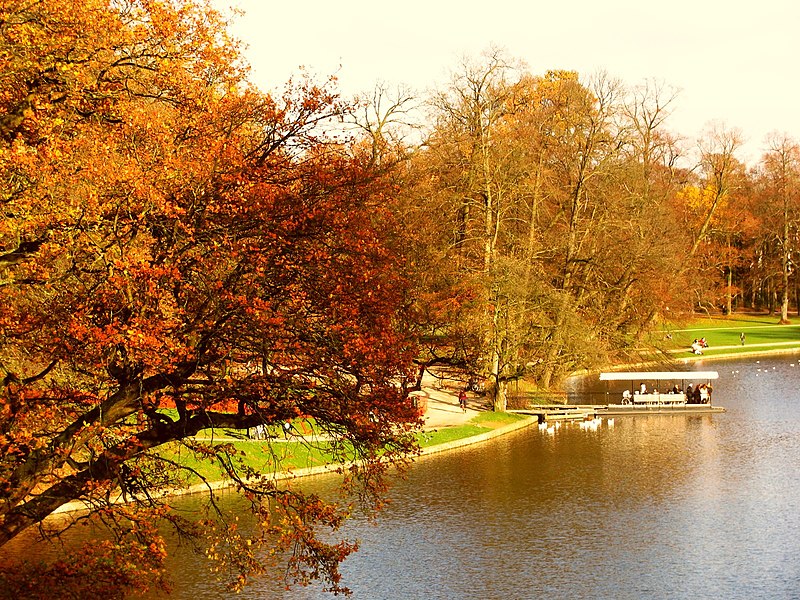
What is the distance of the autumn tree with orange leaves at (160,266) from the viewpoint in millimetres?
13969

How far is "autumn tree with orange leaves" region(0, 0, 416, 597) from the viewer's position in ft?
45.8

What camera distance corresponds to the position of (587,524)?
2670 centimetres

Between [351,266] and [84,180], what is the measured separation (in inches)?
167

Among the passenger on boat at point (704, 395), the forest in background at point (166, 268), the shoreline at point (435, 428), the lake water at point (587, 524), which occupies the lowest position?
the lake water at point (587, 524)

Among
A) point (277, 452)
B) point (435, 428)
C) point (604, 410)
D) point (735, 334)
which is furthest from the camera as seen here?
point (735, 334)

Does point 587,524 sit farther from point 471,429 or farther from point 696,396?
point 696,396

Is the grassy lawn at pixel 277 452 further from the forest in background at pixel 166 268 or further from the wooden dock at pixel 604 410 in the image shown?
the forest in background at pixel 166 268

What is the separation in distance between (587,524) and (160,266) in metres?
16.7

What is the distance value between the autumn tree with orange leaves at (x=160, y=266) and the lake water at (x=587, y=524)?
7.16 meters

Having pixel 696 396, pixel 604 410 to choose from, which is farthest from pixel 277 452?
pixel 696 396

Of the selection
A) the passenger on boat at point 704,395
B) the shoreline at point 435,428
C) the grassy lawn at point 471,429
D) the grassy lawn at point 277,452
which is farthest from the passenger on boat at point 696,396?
the grassy lawn at point 277,452

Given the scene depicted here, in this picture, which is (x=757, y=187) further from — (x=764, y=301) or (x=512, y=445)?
(x=512, y=445)

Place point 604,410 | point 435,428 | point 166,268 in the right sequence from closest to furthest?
point 166,268 < point 435,428 < point 604,410

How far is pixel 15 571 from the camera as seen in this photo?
18.3 m
